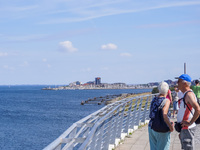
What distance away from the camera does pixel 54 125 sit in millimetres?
48125

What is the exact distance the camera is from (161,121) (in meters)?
5.67

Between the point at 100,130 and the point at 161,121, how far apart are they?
6.50 ft

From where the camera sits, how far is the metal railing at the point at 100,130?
4832 millimetres

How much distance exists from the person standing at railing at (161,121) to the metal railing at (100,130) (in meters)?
0.92

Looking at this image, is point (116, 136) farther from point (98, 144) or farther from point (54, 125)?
point (54, 125)

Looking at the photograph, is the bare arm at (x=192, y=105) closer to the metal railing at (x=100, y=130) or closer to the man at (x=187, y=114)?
the man at (x=187, y=114)

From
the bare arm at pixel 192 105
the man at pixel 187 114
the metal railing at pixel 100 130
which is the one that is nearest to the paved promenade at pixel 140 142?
the metal railing at pixel 100 130

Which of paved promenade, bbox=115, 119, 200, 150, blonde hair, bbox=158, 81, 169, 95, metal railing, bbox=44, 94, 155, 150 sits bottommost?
paved promenade, bbox=115, 119, 200, 150

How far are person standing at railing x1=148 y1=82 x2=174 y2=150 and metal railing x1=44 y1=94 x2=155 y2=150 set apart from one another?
3.02 feet

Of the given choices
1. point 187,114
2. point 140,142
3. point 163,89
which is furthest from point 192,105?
point 140,142

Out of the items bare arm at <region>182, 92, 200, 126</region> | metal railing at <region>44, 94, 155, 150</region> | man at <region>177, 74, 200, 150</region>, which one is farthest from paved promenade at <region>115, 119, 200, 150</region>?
bare arm at <region>182, 92, 200, 126</region>

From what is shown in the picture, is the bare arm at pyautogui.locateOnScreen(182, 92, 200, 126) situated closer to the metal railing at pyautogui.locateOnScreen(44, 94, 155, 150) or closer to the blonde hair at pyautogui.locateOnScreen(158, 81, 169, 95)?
the blonde hair at pyautogui.locateOnScreen(158, 81, 169, 95)

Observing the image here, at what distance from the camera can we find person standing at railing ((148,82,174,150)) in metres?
5.65

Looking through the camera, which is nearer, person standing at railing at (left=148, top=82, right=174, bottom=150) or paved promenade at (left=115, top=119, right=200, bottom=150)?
person standing at railing at (left=148, top=82, right=174, bottom=150)
